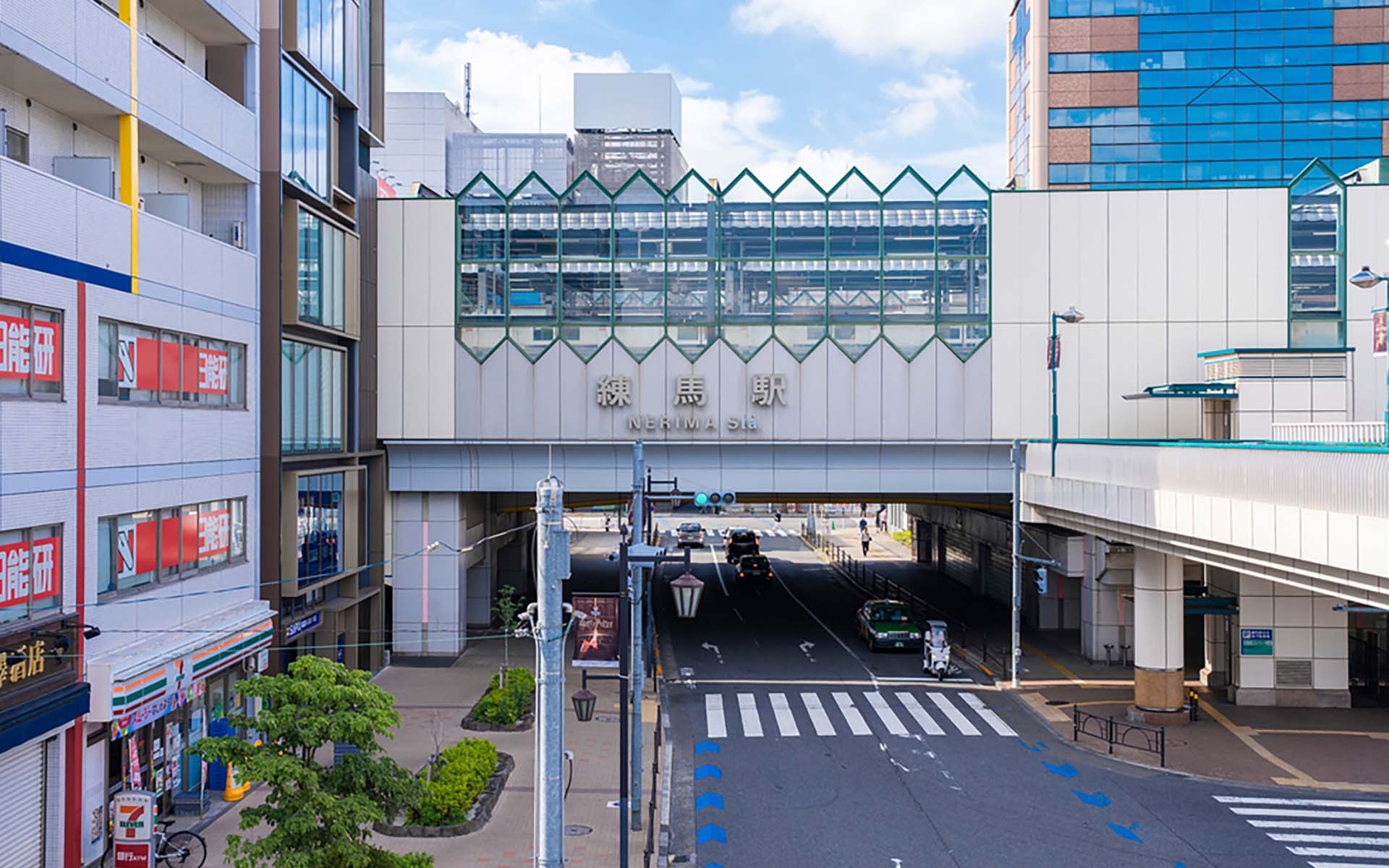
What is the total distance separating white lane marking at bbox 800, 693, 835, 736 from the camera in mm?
27328

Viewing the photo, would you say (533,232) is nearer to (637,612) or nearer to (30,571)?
(637,612)

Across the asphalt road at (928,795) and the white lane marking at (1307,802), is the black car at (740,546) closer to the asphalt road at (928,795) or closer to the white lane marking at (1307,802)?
the asphalt road at (928,795)

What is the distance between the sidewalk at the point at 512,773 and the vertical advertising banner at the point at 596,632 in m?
4.72

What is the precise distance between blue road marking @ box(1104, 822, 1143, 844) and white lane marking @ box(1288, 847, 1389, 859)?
2.54 meters

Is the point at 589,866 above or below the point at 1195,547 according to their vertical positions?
below

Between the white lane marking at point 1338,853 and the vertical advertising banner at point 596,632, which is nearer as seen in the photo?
the vertical advertising banner at point 596,632

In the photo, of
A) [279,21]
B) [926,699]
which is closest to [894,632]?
[926,699]

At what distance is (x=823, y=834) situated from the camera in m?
19.9

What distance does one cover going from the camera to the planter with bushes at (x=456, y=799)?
19.8m

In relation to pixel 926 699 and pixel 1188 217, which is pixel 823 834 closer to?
pixel 926 699

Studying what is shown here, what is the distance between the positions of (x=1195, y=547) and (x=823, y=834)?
34.0 feet

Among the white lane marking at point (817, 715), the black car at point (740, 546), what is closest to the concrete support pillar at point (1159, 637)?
the white lane marking at point (817, 715)

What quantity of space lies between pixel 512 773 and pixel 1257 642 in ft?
68.8

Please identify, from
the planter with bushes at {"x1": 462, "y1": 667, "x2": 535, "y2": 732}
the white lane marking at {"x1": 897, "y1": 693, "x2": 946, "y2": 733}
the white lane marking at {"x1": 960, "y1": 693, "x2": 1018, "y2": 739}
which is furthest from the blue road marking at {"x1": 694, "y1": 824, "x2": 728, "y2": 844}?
the white lane marking at {"x1": 960, "y1": 693, "x2": 1018, "y2": 739}
